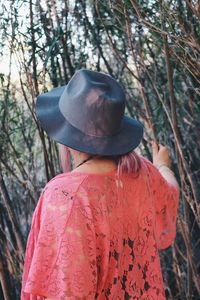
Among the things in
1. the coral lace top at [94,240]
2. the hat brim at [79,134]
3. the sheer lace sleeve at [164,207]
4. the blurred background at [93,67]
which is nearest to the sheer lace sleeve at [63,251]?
the coral lace top at [94,240]

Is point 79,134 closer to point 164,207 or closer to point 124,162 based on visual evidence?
point 124,162

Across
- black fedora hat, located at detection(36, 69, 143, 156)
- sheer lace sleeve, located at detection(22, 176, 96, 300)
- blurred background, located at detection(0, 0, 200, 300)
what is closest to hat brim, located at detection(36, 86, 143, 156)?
black fedora hat, located at detection(36, 69, 143, 156)

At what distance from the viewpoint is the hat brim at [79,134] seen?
153 cm

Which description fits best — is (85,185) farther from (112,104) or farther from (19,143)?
(19,143)

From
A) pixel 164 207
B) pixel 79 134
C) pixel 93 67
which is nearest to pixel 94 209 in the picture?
pixel 79 134

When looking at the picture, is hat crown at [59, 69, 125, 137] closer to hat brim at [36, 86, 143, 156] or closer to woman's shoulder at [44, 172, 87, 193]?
hat brim at [36, 86, 143, 156]

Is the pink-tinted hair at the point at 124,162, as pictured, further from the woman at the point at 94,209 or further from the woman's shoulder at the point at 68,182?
the woman's shoulder at the point at 68,182

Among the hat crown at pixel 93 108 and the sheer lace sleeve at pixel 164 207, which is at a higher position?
the hat crown at pixel 93 108

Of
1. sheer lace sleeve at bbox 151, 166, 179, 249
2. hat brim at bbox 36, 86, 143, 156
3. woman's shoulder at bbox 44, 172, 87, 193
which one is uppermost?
hat brim at bbox 36, 86, 143, 156

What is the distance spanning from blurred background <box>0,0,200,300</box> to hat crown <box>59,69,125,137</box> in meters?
0.51

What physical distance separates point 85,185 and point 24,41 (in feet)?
4.19

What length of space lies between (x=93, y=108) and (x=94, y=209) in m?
0.28

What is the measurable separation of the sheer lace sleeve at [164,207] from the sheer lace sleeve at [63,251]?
12.5 inches

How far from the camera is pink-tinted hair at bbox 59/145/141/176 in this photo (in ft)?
5.14
